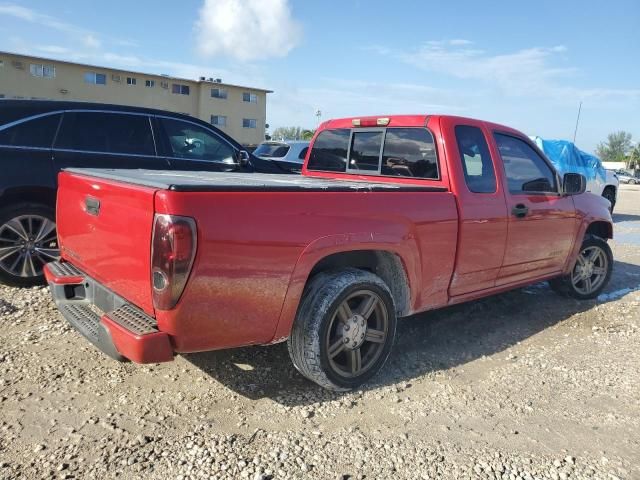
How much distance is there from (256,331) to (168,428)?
0.74 m

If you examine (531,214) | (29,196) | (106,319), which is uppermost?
(531,214)

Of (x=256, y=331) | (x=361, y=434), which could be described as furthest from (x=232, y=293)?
(x=361, y=434)

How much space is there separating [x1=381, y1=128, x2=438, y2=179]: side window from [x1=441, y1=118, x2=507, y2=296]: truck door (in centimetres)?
15

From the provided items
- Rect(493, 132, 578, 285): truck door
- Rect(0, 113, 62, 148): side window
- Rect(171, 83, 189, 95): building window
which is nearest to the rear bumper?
Rect(0, 113, 62, 148): side window

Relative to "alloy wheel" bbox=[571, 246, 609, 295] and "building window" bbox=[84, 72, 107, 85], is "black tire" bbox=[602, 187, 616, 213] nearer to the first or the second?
"alloy wheel" bbox=[571, 246, 609, 295]

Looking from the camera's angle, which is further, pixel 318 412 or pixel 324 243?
pixel 318 412

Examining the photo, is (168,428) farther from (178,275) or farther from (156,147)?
(156,147)

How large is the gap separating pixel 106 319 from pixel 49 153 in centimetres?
302

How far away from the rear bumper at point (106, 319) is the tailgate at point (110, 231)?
66 mm

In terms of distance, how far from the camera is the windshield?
38.0 ft

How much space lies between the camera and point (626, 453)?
2891 mm

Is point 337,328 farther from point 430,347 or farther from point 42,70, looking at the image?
point 42,70

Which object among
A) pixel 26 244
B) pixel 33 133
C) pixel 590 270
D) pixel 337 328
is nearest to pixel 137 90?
pixel 33 133

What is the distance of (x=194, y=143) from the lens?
6141mm
